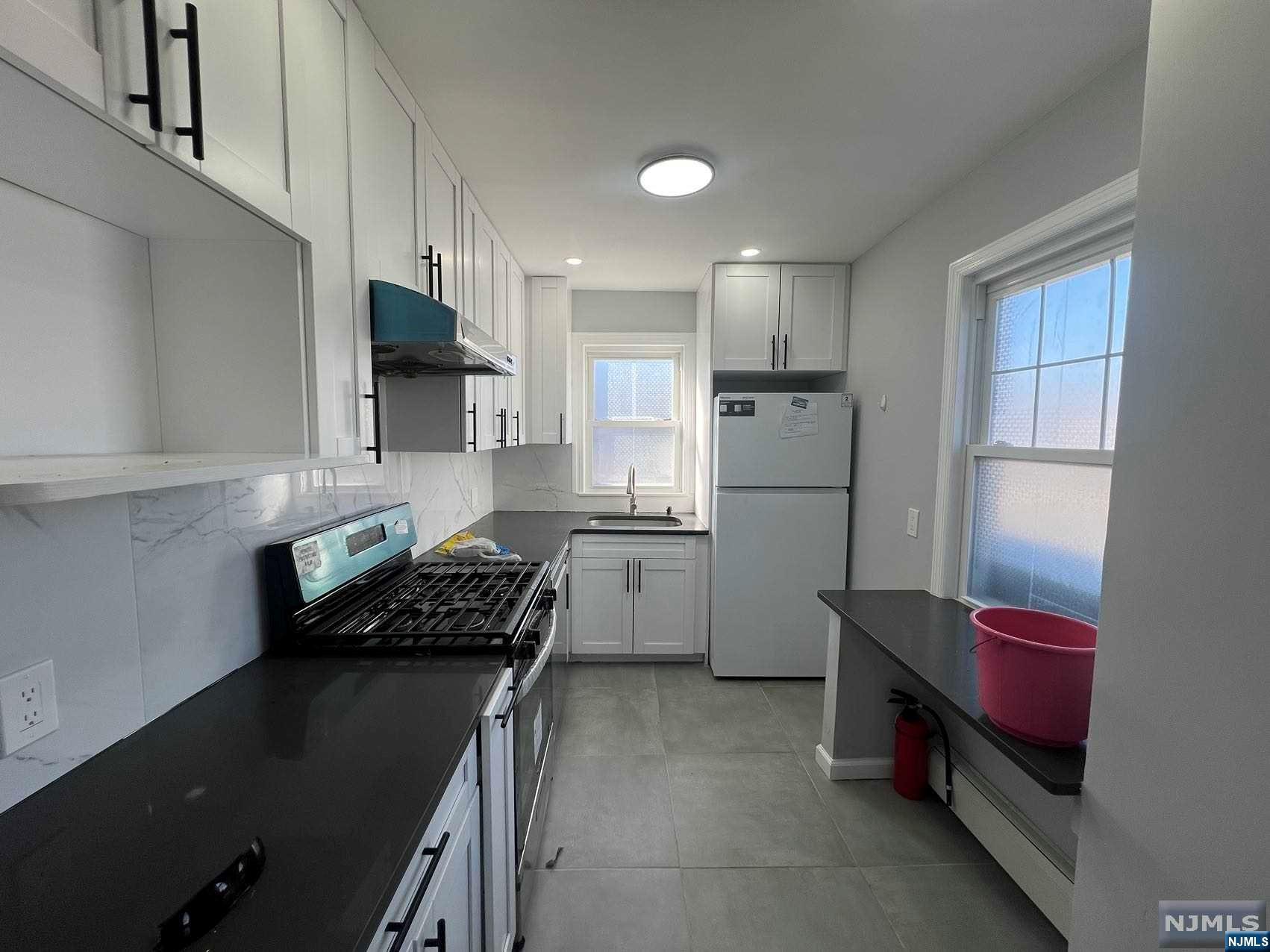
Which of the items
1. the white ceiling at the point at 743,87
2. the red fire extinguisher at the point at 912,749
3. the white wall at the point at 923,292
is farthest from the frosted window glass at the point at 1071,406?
the red fire extinguisher at the point at 912,749

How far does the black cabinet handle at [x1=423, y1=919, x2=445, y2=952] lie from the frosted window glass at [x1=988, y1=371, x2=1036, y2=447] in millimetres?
2150

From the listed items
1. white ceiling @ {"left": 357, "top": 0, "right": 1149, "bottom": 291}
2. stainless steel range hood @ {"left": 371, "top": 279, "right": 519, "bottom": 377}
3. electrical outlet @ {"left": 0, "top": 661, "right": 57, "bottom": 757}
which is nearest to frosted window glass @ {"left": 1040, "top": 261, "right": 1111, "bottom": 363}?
white ceiling @ {"left": 357, "top": 0, "right": 1149, "bottom": 291}

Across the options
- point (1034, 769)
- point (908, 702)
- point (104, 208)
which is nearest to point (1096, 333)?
point (1034, 769)

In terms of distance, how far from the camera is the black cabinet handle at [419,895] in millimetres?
691

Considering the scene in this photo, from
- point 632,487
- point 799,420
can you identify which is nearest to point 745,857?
point 799,420

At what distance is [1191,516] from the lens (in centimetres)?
75

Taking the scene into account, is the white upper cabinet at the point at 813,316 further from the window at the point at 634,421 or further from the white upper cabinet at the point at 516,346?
the white upper cabinet at the point at 516,346

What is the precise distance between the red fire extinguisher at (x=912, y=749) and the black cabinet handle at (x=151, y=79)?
2714 millimetres

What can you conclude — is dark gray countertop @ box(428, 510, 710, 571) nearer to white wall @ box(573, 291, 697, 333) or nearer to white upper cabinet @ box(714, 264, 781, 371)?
white upper cabinet @ box(714, 264, 781, 371)

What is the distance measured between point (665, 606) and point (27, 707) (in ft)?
9.00

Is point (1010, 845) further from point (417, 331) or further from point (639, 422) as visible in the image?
point (639, 422)

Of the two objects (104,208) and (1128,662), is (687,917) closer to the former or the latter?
(1128,662)

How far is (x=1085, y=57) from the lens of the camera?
4.47 ft

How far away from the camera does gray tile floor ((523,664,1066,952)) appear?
5.06 ft
